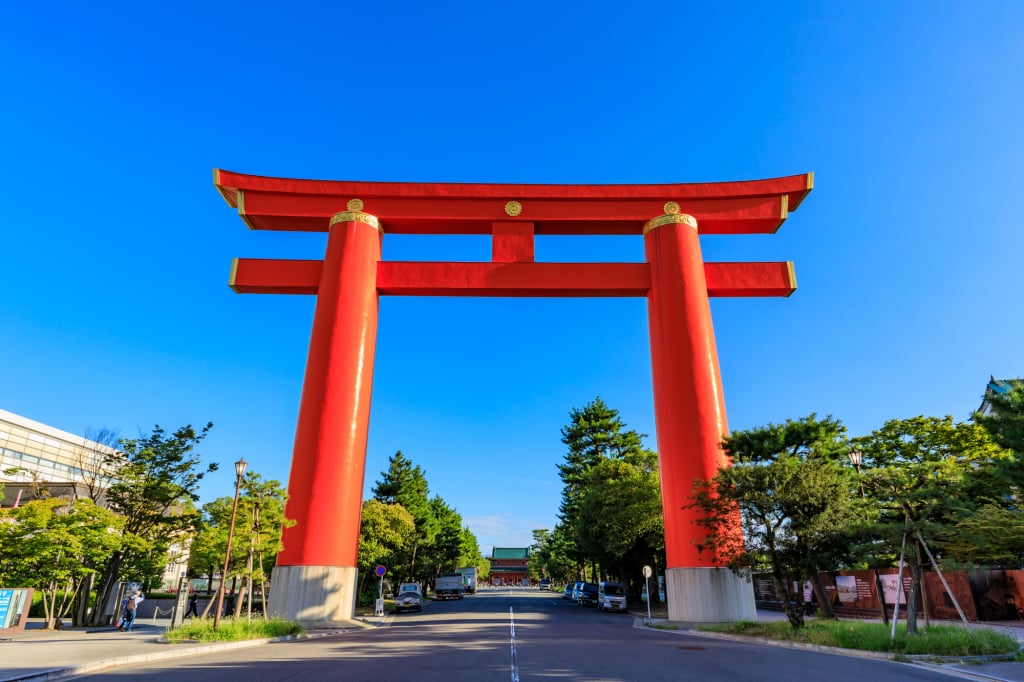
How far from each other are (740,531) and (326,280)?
19998mm

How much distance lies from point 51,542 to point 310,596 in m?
8.97

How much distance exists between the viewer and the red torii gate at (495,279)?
2305 cm

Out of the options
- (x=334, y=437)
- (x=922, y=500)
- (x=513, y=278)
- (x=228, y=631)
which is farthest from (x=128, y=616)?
(x=922, y=500)

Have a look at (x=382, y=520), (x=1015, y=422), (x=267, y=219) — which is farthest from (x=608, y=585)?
(x=267, y=219)

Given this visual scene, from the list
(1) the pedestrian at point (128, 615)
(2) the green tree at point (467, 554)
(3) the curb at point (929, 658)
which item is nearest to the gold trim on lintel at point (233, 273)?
(1) the pedestrian at point (128, 615)

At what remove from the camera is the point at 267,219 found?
2742cm

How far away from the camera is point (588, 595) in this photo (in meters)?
42.1

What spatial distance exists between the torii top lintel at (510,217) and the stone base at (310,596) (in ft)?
40.7

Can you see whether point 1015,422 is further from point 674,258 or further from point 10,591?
point 10,591

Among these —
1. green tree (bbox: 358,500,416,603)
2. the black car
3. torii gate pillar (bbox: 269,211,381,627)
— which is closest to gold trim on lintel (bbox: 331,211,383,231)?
torii gate pillar (bbox: 269,211,381,627)

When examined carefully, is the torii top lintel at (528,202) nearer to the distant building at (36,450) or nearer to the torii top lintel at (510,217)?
the torii top lintel at (510,217)

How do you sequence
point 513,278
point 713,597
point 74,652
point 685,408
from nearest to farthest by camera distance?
point 74,652 → point 713,597 → point 685,408 → point 513,278

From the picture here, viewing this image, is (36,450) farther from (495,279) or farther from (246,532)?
(495,279)

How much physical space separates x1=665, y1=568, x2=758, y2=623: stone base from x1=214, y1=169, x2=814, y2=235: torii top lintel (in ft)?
52.1
